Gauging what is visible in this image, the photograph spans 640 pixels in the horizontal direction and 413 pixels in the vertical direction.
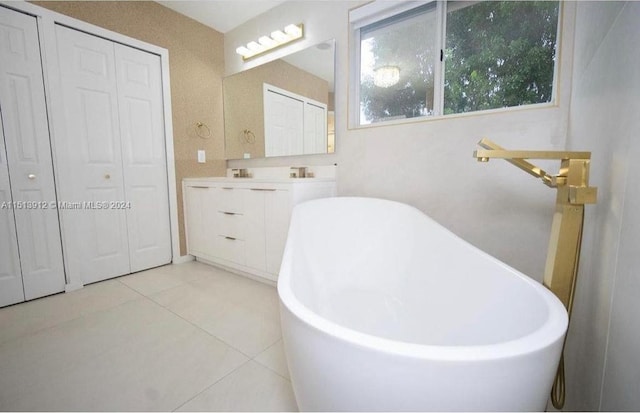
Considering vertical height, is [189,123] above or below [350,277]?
above

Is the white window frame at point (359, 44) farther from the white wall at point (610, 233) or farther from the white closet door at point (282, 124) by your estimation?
the white wall at point (610, 233)

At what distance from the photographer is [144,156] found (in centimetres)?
240

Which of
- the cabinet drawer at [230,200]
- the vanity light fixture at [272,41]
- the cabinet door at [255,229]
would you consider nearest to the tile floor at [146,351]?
the cabinet door at [255,229]

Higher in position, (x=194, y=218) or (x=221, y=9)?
(x=221, y=9)

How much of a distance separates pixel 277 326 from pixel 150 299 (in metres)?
1.01

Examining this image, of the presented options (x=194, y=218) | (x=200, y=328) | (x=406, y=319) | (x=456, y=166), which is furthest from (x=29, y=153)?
(x=456, y=166)

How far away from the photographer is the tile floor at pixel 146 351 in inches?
41.5

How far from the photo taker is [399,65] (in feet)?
6.28

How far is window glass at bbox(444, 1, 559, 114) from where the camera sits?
1448mm

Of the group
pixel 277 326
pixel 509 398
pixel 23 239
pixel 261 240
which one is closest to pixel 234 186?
pixel 261 240

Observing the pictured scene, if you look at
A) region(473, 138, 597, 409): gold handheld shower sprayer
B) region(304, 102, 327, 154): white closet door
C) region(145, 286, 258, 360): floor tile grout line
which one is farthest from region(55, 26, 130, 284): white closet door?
region(473, 138, 597, 409): gold handheld shower sprayer

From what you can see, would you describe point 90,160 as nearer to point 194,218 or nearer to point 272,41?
point 194,218

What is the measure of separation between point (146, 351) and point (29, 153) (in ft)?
5.42

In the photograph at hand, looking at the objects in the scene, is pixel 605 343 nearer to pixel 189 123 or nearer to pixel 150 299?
pixel 150 299
